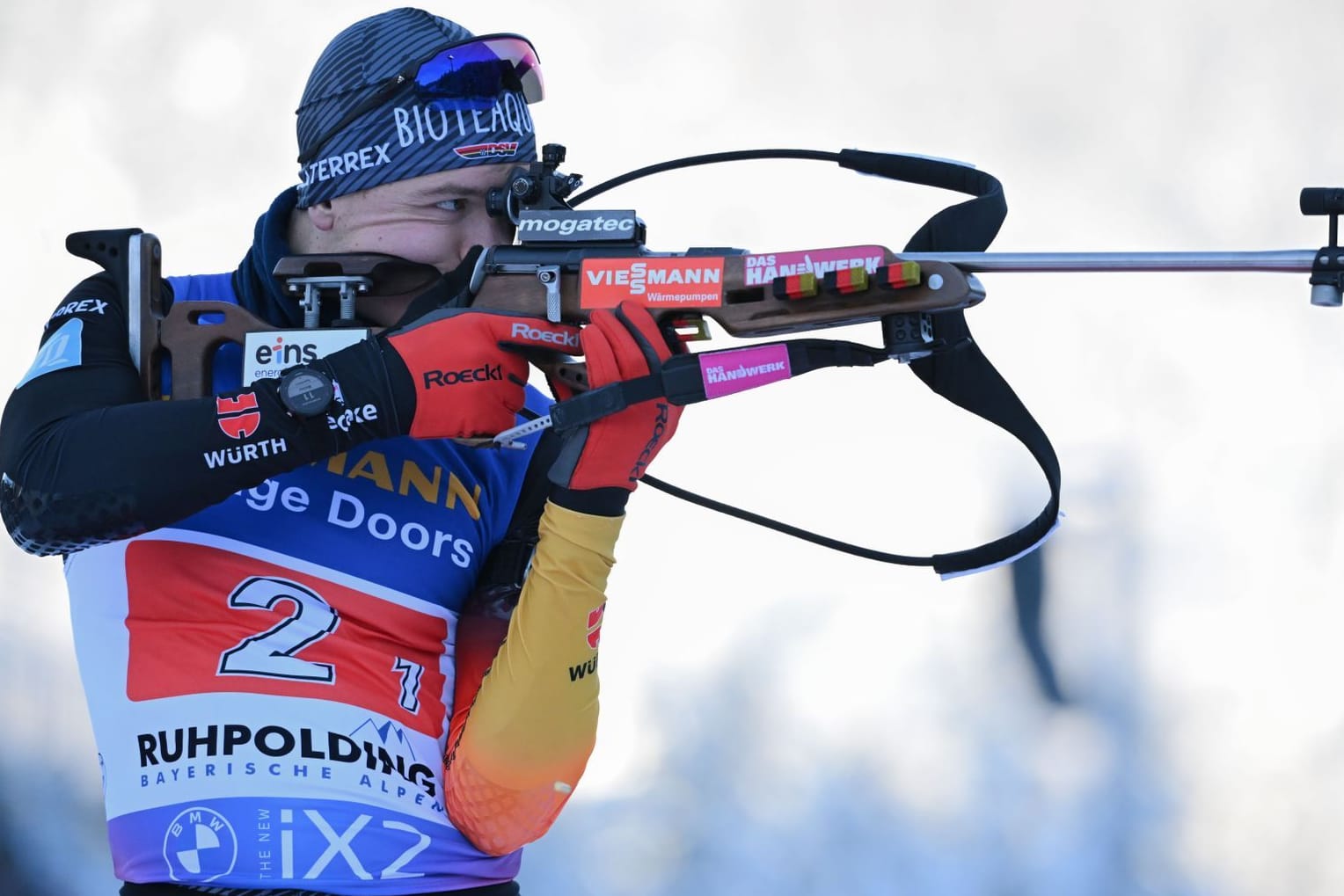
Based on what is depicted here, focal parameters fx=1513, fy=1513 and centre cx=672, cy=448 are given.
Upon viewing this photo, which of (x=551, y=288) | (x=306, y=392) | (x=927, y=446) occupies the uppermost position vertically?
(x=551, y=288)

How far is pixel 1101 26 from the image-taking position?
2.42 meters

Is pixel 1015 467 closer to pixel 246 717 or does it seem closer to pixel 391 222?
pixel 391 222

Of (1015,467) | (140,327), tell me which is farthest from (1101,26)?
(140,327)

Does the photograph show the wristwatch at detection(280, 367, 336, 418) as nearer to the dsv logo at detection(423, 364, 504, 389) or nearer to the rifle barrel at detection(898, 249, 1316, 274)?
the dsv logo at detection(423, 364, 504, 389)

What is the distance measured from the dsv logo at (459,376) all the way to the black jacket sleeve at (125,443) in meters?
0.04

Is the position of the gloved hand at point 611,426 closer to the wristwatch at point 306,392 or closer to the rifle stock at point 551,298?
the rifle stock at point 551,298

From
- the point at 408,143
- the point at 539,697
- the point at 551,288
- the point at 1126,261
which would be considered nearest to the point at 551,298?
the point at 551,288

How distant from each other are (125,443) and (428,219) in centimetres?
46

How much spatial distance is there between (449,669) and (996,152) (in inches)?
52.8

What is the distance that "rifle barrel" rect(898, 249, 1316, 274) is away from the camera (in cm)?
144

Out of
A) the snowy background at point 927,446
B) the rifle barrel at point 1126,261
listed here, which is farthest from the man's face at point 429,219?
the snowy background at point 927,446

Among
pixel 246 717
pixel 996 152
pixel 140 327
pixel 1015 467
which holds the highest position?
pixel 996 152

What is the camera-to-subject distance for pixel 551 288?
1.59 m

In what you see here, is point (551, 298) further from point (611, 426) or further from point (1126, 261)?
point (1126, 261)
